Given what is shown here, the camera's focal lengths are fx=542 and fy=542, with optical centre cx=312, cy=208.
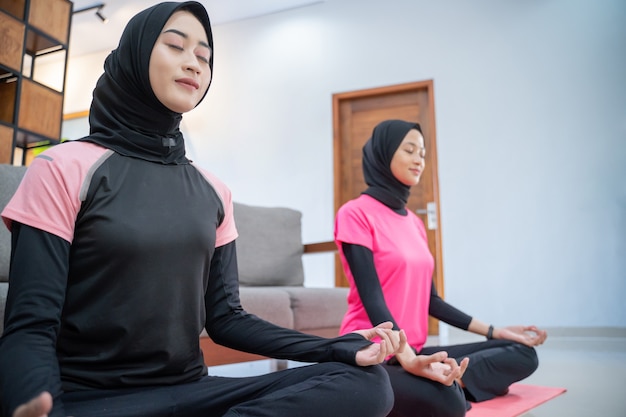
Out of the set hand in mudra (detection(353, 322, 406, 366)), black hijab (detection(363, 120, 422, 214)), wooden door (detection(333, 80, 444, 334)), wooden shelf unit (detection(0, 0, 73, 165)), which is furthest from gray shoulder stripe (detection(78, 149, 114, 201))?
wooden door (detection(333, 80, 444, 334))

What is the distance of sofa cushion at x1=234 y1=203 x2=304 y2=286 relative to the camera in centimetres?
276

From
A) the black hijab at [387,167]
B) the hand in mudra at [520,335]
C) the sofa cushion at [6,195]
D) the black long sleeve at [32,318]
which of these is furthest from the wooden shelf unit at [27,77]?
the hand in mudra at [520,335]

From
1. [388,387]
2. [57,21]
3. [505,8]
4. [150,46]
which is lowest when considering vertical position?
[388,387]

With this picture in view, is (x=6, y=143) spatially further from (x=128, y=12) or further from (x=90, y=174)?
(x=128, y=12)

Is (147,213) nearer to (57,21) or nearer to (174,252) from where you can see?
(174,252)

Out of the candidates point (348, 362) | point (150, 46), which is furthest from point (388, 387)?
point (150, 46)

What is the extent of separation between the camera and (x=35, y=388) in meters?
0.66

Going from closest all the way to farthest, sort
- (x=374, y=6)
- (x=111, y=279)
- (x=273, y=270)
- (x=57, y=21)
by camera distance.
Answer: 1. (x=111, y=279)
2. (x=273, y=270)
3. (x=57, y=21)
4. (x=374, y=6)

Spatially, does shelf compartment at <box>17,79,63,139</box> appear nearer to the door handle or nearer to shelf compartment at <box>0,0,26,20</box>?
shelf compartment at <box>0,0,26,20</box>

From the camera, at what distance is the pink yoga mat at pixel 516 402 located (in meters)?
1.63

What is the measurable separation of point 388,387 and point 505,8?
4.52 m

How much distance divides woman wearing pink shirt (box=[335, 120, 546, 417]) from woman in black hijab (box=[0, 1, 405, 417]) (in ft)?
1.52

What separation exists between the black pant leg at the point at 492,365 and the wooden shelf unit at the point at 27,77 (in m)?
2.58

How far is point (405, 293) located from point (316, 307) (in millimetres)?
957
